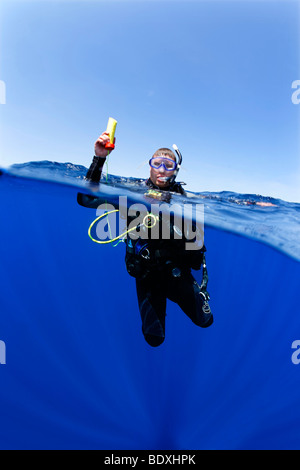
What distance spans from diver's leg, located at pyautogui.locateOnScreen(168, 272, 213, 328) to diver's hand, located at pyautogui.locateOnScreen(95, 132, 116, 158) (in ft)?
7.55

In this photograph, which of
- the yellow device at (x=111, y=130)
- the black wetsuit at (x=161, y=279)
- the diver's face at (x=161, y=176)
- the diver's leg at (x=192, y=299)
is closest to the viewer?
the yellow device at (x=111, y=130)

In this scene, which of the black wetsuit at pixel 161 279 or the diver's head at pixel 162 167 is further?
the diver's head at pixel 162 167

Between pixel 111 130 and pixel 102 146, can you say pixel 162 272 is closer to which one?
pixel 102 146

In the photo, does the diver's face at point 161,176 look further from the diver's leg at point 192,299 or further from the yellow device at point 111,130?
the diver's leg at point 192,299

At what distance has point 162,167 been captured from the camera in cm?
393

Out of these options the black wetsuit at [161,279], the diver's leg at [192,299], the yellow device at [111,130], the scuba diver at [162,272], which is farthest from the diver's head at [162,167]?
the diver's leg at [192,299]

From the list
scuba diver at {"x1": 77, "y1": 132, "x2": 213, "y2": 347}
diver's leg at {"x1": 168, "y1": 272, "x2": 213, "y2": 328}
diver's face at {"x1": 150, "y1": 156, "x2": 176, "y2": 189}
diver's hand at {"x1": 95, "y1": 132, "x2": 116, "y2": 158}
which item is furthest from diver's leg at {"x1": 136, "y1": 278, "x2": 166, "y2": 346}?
diver's hand at {"x1": 95, "y1": 132, "x2": 116, "y2": 158}

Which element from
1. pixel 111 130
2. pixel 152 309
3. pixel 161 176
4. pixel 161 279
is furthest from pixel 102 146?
pixel 152 309

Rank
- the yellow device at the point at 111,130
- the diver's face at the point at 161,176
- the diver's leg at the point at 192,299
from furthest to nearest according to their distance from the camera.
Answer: the diver's face at the point at 161,176, the diver's leg at the point at 192,299, the yellow device at the point at 111,130

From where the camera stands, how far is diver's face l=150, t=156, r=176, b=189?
12.6ft

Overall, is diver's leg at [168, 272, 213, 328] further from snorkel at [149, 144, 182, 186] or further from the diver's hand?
the diver's hand

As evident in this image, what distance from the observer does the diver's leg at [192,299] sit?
12.1ft

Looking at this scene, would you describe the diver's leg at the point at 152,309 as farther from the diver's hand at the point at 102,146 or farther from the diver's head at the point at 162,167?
the diver's hand at the point at 102,146

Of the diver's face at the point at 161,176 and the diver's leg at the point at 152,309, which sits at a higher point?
the diver's face at the point at 161,176
